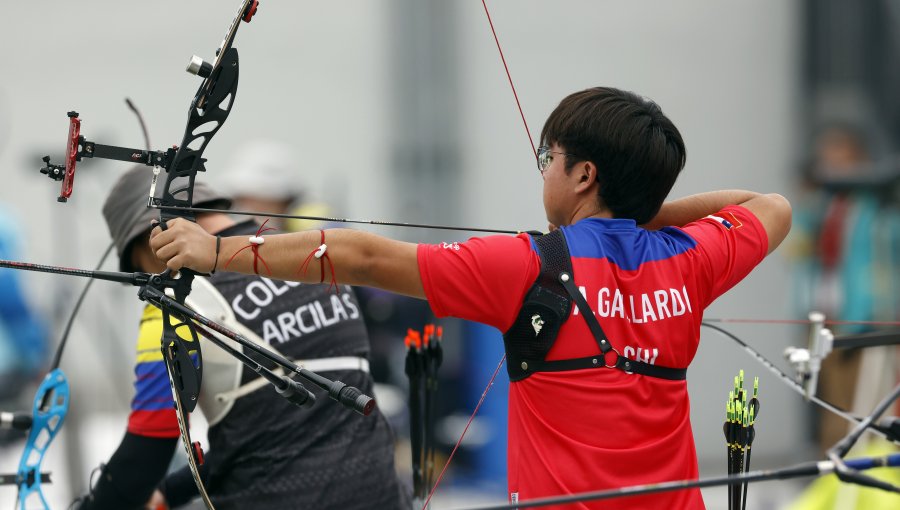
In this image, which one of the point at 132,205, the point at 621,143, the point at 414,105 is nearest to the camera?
the point at 621,143

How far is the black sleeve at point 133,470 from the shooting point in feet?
8.71

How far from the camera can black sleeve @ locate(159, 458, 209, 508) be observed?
3002mm

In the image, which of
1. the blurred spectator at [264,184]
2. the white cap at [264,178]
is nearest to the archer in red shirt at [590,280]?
the blurred spectator at [264,184]

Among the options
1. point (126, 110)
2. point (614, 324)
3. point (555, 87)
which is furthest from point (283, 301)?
point (126, 110)

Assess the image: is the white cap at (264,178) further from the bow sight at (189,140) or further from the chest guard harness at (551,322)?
the chest guard harness at (551,322)

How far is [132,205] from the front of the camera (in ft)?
9.16

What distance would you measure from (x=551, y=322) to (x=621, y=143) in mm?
351

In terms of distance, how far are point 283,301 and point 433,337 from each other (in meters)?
0.41

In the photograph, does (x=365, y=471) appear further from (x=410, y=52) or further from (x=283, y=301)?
(x=410, y=52)

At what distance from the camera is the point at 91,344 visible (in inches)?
324

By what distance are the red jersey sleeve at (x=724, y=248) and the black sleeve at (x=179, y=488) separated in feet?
4.75

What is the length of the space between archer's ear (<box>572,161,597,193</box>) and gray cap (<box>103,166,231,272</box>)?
0.95 meters

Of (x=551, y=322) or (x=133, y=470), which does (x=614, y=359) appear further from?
(x=133, y=470)

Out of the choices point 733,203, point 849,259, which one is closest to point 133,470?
point 733,203
